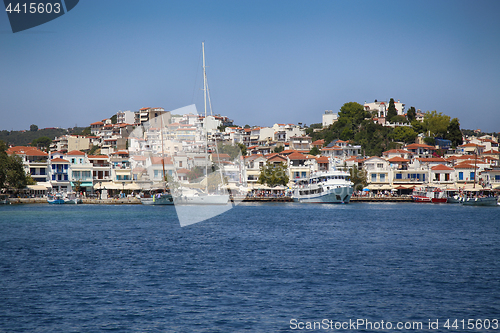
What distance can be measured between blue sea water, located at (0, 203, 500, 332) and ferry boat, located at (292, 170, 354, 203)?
3028 cm

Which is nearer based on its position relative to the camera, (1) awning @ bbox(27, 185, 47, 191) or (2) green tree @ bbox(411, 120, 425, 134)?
(1) awning @ bbox(27, 185, 47, 191)

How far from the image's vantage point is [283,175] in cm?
7781

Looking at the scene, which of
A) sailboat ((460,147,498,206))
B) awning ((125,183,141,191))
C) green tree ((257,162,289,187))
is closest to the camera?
sailboat ((460,147,498,206))

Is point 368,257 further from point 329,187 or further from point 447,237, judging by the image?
point 329,187

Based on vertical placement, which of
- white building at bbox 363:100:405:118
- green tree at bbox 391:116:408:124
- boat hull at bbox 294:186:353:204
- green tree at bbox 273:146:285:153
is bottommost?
boat hull at bbox 294:186:353:204

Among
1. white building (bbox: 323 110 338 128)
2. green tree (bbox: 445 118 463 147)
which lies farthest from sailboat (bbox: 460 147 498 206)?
white building (bbox: 323 110 338 128)

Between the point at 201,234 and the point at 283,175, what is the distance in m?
46.0

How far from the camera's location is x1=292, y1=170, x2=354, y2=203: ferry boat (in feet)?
208

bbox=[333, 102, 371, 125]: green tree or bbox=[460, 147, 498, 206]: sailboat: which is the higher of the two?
bbox=[333, 102, 371, 125]: green tree

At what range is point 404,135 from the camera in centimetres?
10200

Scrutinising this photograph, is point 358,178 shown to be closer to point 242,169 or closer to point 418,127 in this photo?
point 242,169

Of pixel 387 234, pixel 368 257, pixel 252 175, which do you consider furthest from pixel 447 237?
pixel 252 175

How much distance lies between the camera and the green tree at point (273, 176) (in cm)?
7719

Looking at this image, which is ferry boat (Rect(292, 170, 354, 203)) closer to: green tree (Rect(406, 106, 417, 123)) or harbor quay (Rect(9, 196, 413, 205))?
harbor quay (Rect(9, 196, 413, 205))
